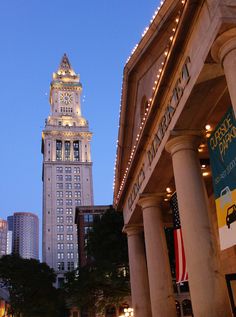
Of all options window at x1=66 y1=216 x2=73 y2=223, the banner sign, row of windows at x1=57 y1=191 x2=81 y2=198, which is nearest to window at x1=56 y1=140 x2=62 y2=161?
row of windows at x1=57 y1=191 x2=81 y2=198

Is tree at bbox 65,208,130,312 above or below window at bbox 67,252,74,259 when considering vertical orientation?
below

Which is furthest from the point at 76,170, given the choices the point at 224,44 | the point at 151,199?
the point at 224,44

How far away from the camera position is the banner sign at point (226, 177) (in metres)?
11.4

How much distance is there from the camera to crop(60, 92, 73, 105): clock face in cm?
18712

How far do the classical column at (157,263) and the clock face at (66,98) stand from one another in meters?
171

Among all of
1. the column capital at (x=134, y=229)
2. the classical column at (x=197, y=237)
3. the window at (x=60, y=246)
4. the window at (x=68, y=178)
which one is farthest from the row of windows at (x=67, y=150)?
the classical column at (x=197, y=237)

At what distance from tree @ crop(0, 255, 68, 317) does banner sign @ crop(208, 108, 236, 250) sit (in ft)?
144

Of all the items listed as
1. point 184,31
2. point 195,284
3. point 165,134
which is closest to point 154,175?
point 165,134

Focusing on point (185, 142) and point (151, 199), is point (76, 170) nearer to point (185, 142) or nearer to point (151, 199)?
point (151, 199)

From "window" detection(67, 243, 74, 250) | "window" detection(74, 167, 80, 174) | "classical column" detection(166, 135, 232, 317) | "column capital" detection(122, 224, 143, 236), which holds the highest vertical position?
"window" detection(74, 167, 80, 174)

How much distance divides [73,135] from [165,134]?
521 ft

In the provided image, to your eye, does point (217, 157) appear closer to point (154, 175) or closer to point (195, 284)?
point (195, 284)

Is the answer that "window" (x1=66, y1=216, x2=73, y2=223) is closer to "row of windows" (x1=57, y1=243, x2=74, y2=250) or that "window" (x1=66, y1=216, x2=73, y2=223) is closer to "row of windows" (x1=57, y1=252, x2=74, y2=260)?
"row of windows" (x1=57, y1=243, x2=74, y2=250)

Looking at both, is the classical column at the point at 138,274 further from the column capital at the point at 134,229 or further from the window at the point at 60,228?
the window at the point at 60,228
